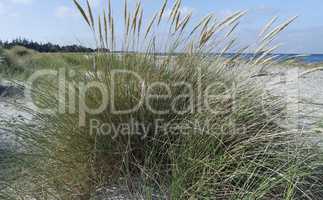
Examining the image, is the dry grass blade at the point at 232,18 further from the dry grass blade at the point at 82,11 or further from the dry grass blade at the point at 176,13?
the dry grass blade at the point at 82,11

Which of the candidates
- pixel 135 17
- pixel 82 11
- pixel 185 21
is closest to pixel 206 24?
pixel 185 21

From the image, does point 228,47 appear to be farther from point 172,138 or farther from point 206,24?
point 172,138

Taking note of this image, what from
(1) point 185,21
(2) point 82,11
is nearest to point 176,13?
(1) point 185,21

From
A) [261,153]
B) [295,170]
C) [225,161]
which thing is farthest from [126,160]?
[295,170]

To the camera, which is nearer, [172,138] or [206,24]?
[172,138]

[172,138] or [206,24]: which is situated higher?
[206,24]

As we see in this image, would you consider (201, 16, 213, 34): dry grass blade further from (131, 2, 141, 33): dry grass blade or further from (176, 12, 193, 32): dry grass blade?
(131, 2, 141, 33): dry grass blade

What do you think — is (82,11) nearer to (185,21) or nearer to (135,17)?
(135,17)

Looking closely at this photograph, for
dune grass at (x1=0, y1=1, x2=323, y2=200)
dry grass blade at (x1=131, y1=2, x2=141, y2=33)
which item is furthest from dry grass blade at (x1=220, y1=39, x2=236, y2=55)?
dry grass blade at (x1=131, y1=2, x2=141, y2=33)

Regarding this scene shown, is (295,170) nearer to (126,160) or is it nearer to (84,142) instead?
(126,160)

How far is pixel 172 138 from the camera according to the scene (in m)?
1.86

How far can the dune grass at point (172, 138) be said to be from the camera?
5.29 ft

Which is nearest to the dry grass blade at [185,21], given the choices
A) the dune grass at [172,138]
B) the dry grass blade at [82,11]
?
the dune grass at [172,138]

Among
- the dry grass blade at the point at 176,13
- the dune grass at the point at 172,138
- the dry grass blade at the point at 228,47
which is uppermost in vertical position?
the dry grass blade at the point at 176,13
